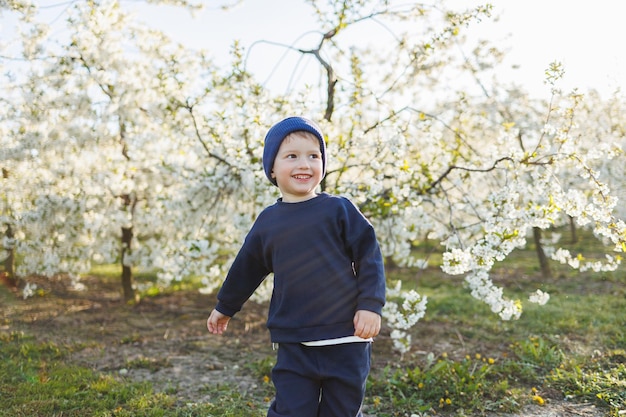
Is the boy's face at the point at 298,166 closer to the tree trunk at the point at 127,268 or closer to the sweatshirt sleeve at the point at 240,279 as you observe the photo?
the sweatshirt sleeve at the point at 240,279

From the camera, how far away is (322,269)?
2.32 m

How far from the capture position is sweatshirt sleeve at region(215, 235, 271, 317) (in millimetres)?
2576

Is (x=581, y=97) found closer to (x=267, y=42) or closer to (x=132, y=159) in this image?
(x=267, y=42)

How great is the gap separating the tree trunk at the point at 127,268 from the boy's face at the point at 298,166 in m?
5.72

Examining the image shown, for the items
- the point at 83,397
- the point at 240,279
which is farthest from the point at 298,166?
the point at 83,397

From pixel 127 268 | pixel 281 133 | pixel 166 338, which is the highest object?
pixel 281 133

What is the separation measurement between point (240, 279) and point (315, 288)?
47 cm

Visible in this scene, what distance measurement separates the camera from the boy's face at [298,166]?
2389 millimetres

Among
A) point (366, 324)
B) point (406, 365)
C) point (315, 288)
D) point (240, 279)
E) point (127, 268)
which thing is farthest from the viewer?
point (127, 268)

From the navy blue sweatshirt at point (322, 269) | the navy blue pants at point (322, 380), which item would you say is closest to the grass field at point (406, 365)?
the navy blue pants at point (322, 380)

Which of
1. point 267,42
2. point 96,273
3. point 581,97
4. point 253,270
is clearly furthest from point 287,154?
point 96,273

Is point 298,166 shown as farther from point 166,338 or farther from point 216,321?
point 166,338

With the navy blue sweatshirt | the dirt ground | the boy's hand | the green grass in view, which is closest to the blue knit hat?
the navy blue sweatshirt

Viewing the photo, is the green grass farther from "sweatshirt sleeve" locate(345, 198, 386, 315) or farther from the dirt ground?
"sweatshirt sleeve" locate(345, 198, 386, 315)
